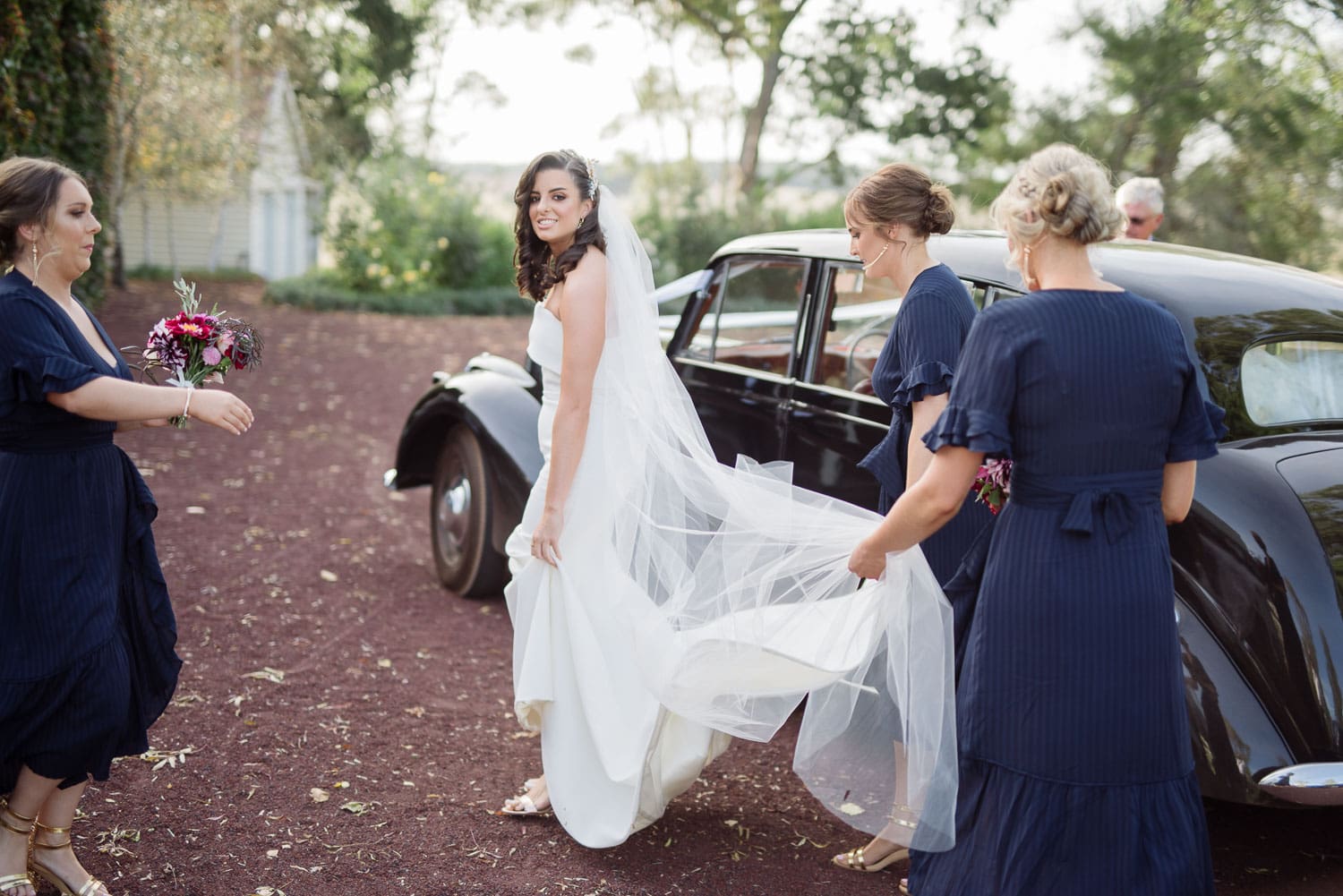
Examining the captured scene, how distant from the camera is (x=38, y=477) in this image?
119 inches

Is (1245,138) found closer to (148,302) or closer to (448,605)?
(448,605)

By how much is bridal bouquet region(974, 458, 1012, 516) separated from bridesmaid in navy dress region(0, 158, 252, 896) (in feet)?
6.54

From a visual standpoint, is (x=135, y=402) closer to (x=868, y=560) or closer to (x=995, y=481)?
(x=868, y=560)

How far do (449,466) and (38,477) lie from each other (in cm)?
335

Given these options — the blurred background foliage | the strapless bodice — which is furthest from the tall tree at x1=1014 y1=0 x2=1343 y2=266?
the strapless bodice

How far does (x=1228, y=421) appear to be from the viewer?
3.33m

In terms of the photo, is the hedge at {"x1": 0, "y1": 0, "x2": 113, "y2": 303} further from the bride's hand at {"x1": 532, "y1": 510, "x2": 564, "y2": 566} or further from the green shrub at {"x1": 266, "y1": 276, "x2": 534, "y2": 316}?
the green shrub at {"x1": 266, "y1": 276, "x2": 534, "y2": 316}

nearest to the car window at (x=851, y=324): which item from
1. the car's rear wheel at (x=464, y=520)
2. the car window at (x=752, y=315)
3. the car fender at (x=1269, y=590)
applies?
the car window at (x=752, y=315)

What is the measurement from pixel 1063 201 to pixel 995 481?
760mm

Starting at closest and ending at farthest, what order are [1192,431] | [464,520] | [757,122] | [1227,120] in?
[1192,431] < [464,520] < [1227,120] < [757,122]

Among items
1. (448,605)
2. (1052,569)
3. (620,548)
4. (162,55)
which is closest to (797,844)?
(620,548)

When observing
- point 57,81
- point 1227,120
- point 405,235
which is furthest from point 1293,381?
point 405,235

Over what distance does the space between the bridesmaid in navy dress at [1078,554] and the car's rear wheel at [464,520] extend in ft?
12.7

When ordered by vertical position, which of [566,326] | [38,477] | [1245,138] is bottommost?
[38,477]
